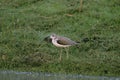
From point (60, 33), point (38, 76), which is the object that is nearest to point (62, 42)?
point (38, 76)

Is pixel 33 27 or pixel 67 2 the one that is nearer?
pixel 33 27

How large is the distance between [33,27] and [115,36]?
2.91m

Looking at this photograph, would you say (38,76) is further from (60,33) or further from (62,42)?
(60,33)

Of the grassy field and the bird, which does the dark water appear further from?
the bird

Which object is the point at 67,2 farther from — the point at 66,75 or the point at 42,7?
the point at 66,75

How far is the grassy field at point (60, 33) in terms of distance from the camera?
690 inches

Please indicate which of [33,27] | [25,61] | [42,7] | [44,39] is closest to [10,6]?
[42,7]

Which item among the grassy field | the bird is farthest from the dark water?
the bird

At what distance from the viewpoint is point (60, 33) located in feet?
67.7

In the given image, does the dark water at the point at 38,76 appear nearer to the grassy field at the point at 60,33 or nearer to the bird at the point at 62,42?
the grassy field at the point at 60,33

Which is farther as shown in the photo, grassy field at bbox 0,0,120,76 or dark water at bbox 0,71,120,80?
grassy field at bbox 0,0,120,76

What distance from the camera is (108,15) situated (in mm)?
22188

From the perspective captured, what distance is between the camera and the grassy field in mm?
17531

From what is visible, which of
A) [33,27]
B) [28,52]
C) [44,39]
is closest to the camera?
[28,52]
